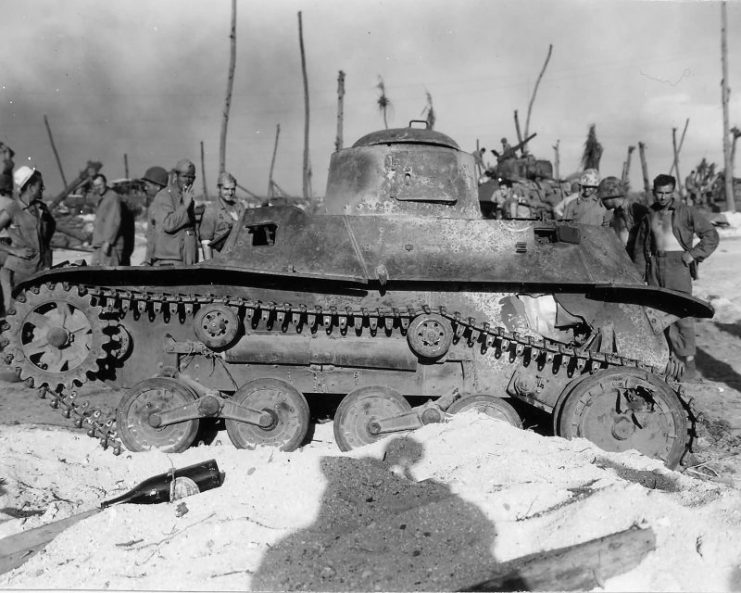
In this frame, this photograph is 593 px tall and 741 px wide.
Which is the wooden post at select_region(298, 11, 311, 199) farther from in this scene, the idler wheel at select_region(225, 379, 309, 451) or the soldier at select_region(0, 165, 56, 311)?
the idler wheel at select_region(225, 379, 309, 451)

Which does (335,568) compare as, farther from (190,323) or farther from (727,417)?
(727,417)

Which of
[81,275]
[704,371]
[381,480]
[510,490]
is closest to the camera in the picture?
[510,490]

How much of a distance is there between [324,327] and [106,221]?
5422 mm

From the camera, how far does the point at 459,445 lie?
561 centimetres

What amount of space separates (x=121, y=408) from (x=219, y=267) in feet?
5.35

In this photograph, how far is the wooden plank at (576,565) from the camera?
3.63 m

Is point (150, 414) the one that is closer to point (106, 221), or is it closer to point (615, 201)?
point (106, 221)

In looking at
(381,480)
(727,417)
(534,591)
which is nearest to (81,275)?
(381,480)

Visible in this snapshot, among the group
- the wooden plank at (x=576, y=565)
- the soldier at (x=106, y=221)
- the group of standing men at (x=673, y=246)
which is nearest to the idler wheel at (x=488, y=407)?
the wooden plank at (x=576, y=565)

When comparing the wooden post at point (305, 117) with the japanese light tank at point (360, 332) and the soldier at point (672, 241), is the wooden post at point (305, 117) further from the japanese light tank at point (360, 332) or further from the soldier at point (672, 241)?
the japanese light tank at point (360, 332)

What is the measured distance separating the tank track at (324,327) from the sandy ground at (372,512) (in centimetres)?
23

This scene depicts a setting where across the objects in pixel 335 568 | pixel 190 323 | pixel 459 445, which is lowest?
pixel 335 568

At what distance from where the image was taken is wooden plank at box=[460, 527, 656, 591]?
3635 millimetres

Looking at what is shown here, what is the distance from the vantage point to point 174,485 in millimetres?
5117
